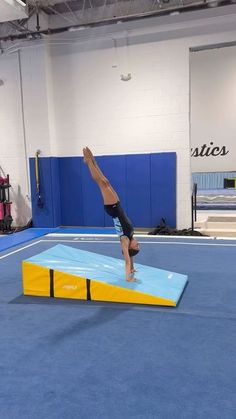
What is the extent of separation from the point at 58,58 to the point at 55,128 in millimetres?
1596

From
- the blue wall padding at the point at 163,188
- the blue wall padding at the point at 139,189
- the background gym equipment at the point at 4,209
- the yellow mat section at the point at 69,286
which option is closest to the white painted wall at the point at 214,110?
the blue wall padding at the point at 163,188

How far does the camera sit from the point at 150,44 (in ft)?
24.5

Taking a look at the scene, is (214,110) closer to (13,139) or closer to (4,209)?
(13,139)

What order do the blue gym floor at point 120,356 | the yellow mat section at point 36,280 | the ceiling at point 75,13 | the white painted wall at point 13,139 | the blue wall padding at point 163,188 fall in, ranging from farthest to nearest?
1. the white painted wall at point 13,139
2. the blue wall padding at point 163,188
3. the ceiling at point 75,13
4. the yellow mat section at point 36,280
5. the blue gym floor at point 120,356

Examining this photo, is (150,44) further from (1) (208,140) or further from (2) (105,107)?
(1) (208,140)

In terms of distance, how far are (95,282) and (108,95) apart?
211 inches

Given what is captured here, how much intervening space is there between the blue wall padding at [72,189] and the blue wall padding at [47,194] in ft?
0.46

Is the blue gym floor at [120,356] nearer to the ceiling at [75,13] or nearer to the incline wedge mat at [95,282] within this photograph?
the incline wedge mat at [95,282]

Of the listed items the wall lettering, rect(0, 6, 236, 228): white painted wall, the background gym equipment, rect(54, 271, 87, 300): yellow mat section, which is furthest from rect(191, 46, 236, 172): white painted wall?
rect(54, 271, 87, 300): yellow mat section

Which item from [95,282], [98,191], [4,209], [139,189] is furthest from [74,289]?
[4,209]

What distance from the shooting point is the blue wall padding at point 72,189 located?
822cm

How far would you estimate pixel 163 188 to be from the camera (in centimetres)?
761

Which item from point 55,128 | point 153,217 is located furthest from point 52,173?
point 153,217

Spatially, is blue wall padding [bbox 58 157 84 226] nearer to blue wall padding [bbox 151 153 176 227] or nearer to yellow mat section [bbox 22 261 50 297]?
blue wall padding [bbox 151 153 176 227]
